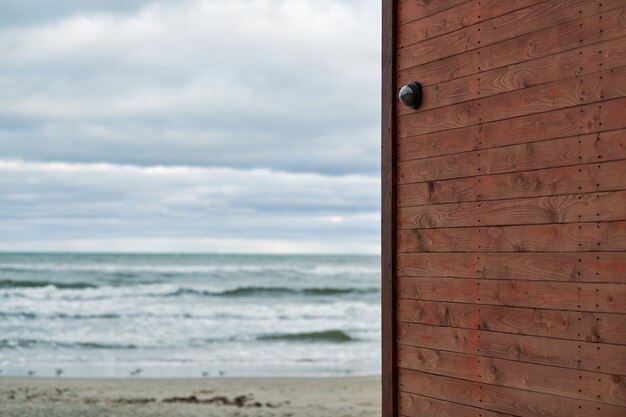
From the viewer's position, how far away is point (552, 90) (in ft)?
10.8

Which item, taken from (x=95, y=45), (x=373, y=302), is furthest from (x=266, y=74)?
(x=373, y=302)

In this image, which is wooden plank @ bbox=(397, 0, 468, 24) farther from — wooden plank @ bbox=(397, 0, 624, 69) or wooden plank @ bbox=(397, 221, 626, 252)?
wooden plank @ bbox=(397, 221, 626, 252)

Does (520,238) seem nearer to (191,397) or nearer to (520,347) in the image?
(520,347)

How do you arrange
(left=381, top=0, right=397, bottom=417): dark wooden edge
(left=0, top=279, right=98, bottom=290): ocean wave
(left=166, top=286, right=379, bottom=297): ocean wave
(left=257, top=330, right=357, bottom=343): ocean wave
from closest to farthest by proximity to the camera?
(left=381, top=0, right=397, bottom=417): dark wooden edge → (left=257, top=330, right=357, bottom=343): ocean wave → (left=166, top=286, right=379, bottom=297): ocean wave → (left=0, top=279, right=98, bottom=290): ocean wave

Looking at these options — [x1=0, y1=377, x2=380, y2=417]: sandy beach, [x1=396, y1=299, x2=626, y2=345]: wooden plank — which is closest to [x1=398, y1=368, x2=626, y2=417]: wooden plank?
[x1=396, y1=299, x2=626, y2=345]: wooden plank

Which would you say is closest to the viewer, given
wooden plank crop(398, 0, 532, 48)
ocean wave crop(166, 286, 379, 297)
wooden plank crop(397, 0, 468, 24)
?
wooden plank crop(398, 0, 532, 48)

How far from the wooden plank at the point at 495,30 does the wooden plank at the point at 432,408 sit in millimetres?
Result: 1739

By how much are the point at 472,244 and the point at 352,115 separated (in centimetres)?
3048

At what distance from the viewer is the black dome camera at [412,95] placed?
4.04 meters

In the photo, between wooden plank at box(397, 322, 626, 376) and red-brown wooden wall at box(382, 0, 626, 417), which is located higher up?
red-brown wooden wall at box(382, 0, 626, 417)

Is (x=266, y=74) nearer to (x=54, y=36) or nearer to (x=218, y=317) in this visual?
(x=54, y=36)

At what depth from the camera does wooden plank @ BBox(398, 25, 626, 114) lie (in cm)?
308

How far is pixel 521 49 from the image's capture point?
3471 mm

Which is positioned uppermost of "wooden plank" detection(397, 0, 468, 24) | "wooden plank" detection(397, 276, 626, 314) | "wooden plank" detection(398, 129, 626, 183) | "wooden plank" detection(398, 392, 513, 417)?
"wooden plank" detection(397, 0, 468, 24)
